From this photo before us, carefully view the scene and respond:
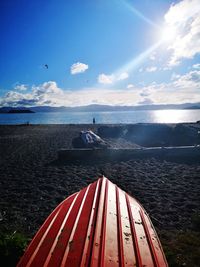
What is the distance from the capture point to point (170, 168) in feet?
34.0

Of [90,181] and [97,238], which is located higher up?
[97,238]

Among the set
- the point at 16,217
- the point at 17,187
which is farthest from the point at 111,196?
the point at 17,187

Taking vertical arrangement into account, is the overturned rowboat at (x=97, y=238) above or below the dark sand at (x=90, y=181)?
above

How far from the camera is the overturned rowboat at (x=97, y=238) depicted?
3.09 metres

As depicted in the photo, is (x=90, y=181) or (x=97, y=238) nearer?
(x=97, y=238)

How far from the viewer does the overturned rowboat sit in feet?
10.1

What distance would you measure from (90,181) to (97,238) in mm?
5403

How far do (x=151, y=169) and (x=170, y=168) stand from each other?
88 centimetres

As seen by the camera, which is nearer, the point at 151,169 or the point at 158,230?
the point at 158,230

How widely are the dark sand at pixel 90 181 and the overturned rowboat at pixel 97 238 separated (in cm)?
115

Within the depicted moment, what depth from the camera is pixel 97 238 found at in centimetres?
345

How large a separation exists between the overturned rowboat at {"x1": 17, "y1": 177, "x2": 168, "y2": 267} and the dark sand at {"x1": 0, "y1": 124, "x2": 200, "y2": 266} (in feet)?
3.76

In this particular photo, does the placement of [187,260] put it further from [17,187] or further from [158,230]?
[17,187]

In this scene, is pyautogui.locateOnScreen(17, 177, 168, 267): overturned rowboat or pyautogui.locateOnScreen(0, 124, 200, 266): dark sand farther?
pyautogui.locateOnScreen(0, 124, 200, 266): dark sand
